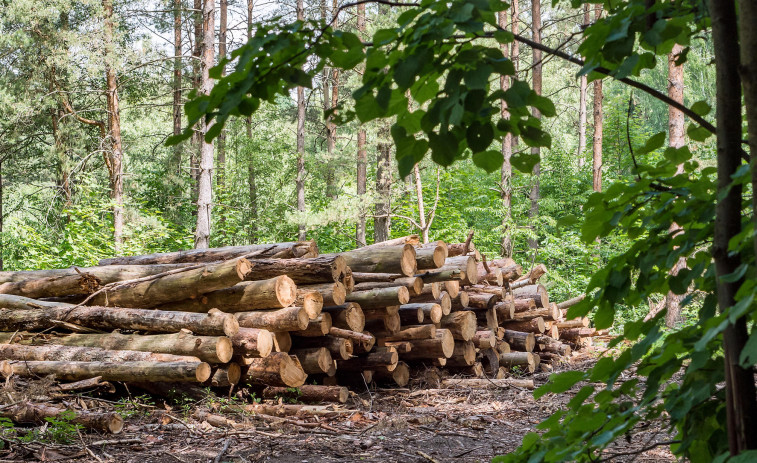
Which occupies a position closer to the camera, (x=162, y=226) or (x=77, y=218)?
(x=77, y=218)

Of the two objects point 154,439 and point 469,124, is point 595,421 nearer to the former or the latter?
point 469,124

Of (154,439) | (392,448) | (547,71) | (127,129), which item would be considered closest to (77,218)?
(127,129)

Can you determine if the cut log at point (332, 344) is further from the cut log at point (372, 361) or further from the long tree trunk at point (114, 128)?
the long tree trunk at point (114, 128)

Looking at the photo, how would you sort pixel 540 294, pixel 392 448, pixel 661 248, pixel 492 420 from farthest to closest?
pixel 540 294 < pixel 492 420 < pixel 392 448 < pixel 661 248

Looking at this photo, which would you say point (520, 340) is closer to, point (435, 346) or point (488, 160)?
point (435, 346)

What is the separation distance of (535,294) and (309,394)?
19.1 ft

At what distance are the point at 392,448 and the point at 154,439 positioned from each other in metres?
2.04

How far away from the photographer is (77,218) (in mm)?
18125

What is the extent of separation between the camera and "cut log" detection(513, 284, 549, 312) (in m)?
11.4

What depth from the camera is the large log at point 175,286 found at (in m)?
7.04

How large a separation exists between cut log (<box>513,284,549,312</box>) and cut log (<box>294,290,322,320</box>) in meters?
5.52

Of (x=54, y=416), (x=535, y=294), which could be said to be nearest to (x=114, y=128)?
(x=535, y=294)

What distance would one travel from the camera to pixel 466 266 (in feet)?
29.7

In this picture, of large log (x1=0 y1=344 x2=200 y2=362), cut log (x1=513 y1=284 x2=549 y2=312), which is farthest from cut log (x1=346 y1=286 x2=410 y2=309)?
cut log (x1=513 y1=284 x2=549 y2=312)
